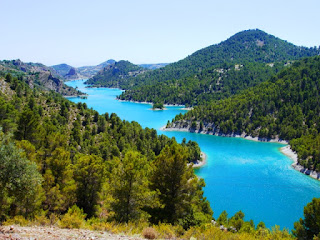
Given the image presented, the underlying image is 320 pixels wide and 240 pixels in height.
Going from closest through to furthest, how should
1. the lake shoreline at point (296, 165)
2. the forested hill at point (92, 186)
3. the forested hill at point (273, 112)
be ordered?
the forested hill at point (92, 186), the lake shoreline at point (296, 165), the forested hill at point (273, 112)

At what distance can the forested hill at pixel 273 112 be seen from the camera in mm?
124562

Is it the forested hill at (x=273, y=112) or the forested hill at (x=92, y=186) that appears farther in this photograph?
the forested hill at (x=273, y=112)

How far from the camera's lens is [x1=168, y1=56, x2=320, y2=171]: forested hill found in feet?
409

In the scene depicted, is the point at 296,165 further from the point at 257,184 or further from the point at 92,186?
the point at 92,186

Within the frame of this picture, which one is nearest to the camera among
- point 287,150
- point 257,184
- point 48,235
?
point 48,235

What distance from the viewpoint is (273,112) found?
466 ft

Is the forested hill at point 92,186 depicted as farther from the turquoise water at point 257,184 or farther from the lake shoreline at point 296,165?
the lake shoreline at point 296,165

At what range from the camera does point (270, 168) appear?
84.1 meters

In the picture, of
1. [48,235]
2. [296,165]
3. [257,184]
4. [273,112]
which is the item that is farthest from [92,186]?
[273,112]

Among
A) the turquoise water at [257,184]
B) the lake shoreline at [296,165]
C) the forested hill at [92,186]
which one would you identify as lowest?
the turquoise water at [257,184]

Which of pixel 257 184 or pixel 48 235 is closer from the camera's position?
pixel 48 235

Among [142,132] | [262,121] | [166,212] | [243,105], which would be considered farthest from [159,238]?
[243,105]

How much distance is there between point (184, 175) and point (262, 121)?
120496 millimetres

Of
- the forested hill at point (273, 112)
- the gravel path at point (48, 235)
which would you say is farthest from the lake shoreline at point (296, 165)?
the gravel path at point (48, 235)
